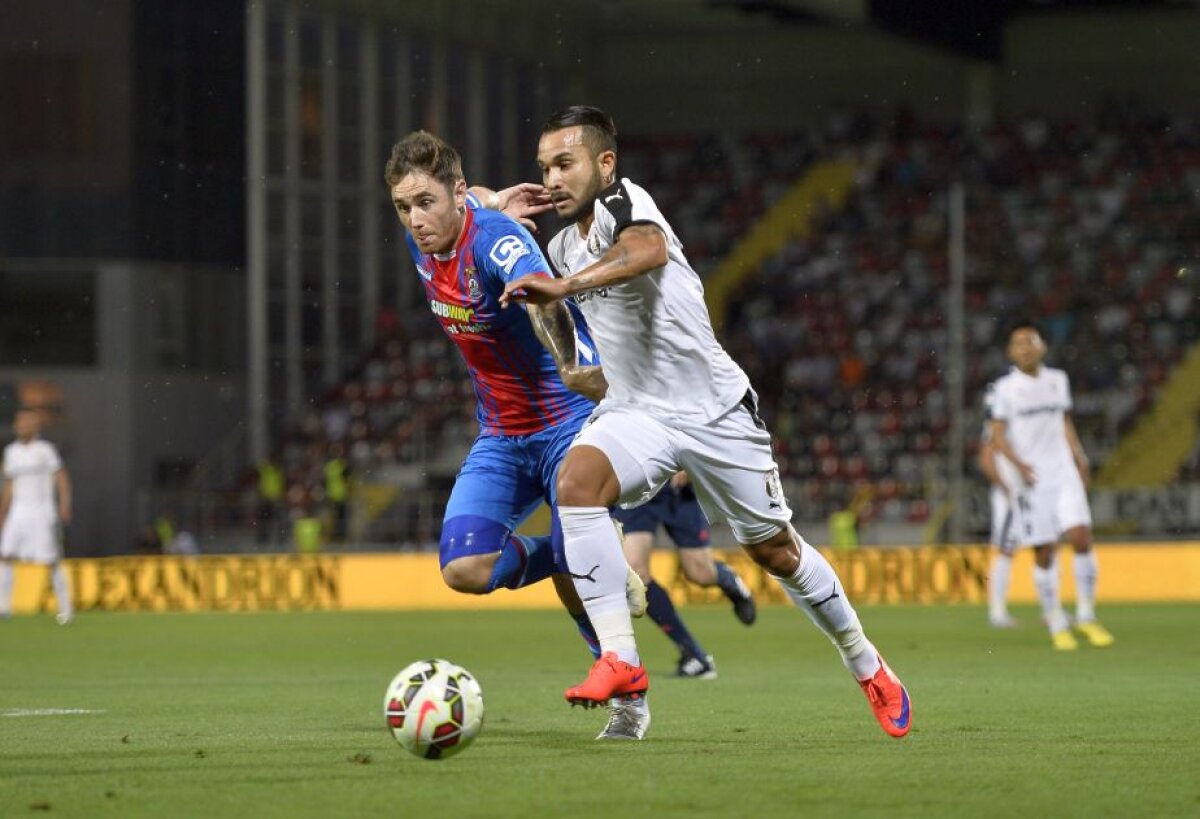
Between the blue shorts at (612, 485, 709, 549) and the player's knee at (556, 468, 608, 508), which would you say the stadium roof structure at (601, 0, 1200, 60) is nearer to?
the blue shorts at (612, 485, 709, 549)

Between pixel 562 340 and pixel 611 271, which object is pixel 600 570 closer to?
pixel 562 340

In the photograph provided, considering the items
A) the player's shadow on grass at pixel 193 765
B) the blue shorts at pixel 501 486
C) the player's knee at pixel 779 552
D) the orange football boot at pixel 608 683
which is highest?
the blue shorts at pixel 501 486

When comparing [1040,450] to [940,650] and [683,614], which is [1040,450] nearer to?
[940,650]

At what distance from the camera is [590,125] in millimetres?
7238

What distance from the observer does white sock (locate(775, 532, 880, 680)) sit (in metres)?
7.46

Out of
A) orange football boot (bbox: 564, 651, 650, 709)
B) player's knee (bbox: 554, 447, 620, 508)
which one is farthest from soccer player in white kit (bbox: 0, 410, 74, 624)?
orange football boot (bbox: 564, 651, 650, 709)

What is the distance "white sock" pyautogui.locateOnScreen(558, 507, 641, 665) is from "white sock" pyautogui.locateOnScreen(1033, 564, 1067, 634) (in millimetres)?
7715

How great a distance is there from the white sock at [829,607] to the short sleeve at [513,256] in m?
1.33

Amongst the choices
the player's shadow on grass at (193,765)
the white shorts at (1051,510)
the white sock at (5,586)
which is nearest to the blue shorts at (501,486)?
the player's shadow on grass at (193,765)

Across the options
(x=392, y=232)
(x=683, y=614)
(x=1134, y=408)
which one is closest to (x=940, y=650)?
(x=683, y=614)

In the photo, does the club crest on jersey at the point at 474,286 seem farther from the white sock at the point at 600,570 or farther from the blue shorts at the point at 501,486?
the white sock at the point at 600,570

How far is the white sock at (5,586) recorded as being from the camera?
20.9 metres

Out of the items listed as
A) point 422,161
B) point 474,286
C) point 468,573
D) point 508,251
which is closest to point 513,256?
point 508,251

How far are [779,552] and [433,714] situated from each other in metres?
1.40
